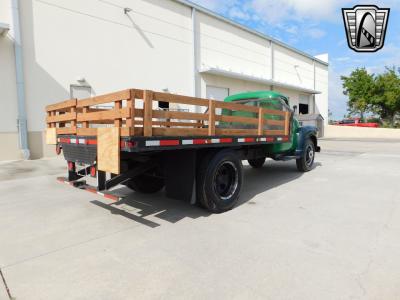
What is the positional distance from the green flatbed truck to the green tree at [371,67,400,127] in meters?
33.7

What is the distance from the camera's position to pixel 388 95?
32.8 meters

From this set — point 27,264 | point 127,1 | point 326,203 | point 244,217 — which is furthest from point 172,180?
point 127,1

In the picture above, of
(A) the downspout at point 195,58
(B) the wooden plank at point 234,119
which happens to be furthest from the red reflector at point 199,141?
(A) the downspout at point 195,58

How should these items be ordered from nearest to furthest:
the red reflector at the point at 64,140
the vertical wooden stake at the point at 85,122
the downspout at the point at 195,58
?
the vertical wooden stake at the point at 85,122 < the red reflector at the point at 64,140 < the downspout at the point at 195,58

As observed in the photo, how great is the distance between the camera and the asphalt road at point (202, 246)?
2629mm

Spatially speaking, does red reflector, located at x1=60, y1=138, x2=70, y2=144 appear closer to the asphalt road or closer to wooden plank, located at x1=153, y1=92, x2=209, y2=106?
the asphalt road

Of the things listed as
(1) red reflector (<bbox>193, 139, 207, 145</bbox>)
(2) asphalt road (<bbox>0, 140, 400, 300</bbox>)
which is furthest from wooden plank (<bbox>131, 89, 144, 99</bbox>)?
(2) asphalt road (<bbox>0, 140, 400, 300</bbox>)

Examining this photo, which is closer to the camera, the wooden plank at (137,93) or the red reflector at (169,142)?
the wooden plank at (137,93)

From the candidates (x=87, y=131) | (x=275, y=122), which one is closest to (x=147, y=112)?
(x=87, y=131)

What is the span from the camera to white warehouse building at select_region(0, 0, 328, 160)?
10.5 m

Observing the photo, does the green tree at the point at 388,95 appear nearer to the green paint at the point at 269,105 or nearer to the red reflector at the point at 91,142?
the green paint at the point at 269,105

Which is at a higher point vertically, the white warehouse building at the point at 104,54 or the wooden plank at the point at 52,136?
the white warehouse building at the point at 104,54

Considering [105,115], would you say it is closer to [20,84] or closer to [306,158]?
[306,158]

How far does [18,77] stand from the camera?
10484 millimetres
